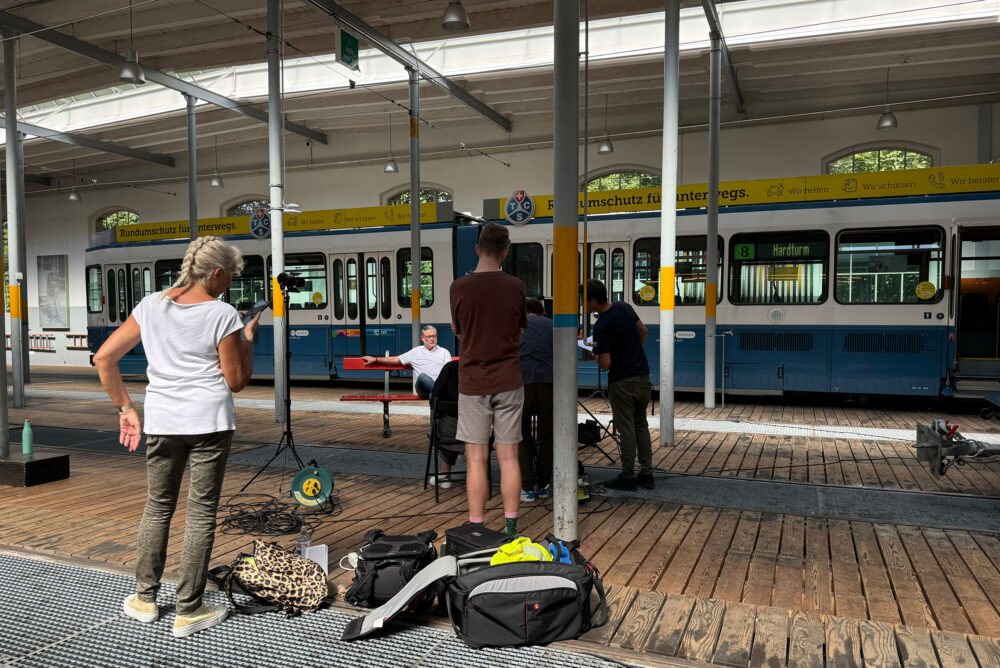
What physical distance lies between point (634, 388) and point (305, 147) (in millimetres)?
17601

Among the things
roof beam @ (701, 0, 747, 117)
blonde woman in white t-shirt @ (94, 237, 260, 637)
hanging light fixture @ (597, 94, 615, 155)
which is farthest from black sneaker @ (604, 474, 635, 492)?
hanging light fixture @ (597, 94, 615, 155)

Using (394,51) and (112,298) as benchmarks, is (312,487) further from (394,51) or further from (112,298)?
(112,298)

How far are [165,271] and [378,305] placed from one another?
17.3 feet

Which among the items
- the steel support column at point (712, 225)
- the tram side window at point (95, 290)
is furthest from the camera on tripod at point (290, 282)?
the tram side window at point (95, 290)

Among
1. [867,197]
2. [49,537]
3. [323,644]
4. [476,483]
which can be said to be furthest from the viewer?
[867,197]

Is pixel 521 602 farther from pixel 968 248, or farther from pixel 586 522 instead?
pixel 968 248

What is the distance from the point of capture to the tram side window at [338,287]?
1282 centimetres

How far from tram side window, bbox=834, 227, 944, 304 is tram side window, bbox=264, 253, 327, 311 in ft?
28.6

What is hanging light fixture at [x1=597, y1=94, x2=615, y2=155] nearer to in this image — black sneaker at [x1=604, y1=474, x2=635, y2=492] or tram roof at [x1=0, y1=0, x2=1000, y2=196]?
tram roof at [x1=0, y1=0, x2=1000, y2=196]

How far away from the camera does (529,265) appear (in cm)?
1135

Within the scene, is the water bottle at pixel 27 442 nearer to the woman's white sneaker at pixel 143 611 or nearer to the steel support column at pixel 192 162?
the woman's white sneaker at pixel 143 611

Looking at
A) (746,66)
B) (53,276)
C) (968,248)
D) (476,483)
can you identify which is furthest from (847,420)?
(53,276)

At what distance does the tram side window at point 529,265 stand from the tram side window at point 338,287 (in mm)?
3327

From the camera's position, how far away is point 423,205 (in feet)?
40.1
